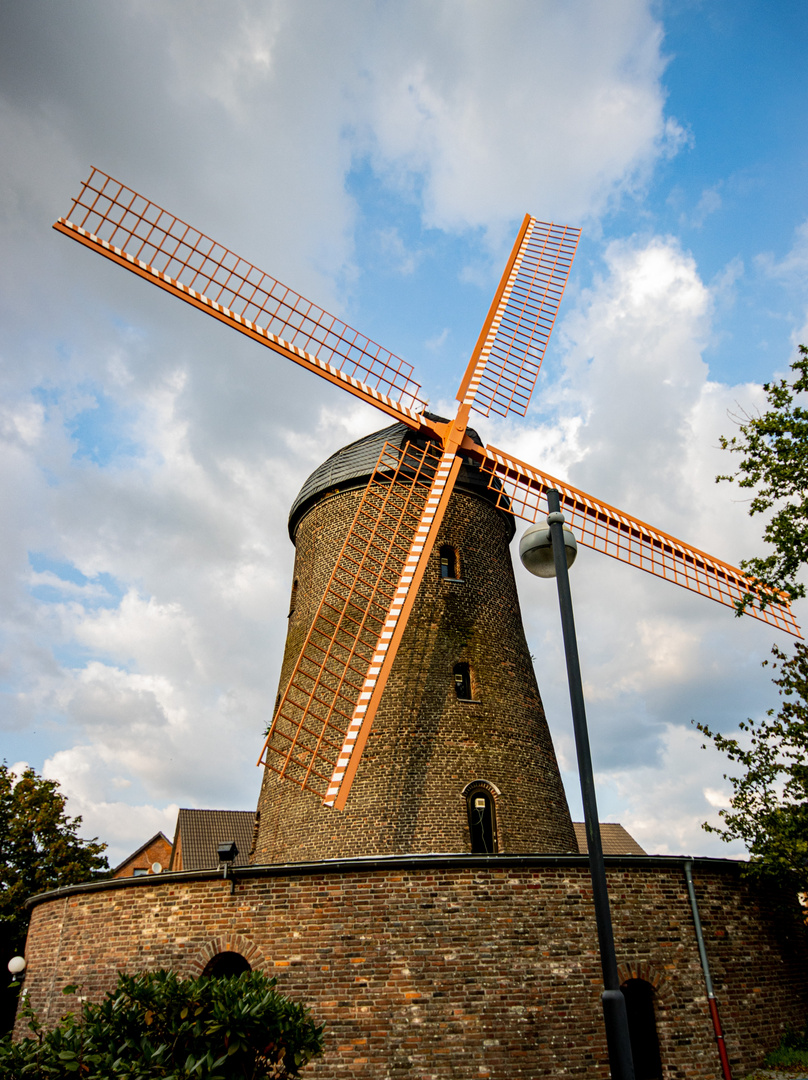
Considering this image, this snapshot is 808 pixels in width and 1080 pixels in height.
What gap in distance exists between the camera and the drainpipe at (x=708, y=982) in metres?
8.02

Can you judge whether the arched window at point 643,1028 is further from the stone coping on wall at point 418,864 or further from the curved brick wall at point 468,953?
the stone coping on wall at point 418,864

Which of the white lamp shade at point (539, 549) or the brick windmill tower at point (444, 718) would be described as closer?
the white lamp shade at point (539, 549)

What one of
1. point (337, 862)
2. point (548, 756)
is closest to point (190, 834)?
point (548, 756)

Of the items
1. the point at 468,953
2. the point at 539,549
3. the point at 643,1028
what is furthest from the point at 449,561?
the point at 643,1028

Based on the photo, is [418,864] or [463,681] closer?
[418,864]

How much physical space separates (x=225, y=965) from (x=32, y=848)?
1487 centimetres

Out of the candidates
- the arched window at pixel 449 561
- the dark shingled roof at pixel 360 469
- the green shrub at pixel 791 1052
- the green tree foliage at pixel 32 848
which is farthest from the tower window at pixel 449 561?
the green tree foliage at pixel 32 848

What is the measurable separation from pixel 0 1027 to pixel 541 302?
2257 centimetres

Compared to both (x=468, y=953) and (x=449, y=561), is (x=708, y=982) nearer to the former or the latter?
(x=468, y=953)

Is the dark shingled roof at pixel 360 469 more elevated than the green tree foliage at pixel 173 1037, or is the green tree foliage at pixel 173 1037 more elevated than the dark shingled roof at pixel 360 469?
the dark shingled roof at pixel 360 469

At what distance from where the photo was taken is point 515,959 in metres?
7.73

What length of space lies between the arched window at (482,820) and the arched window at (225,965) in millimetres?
3533

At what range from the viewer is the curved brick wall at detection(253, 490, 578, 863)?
10.4m

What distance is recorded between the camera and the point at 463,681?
39.2ft
